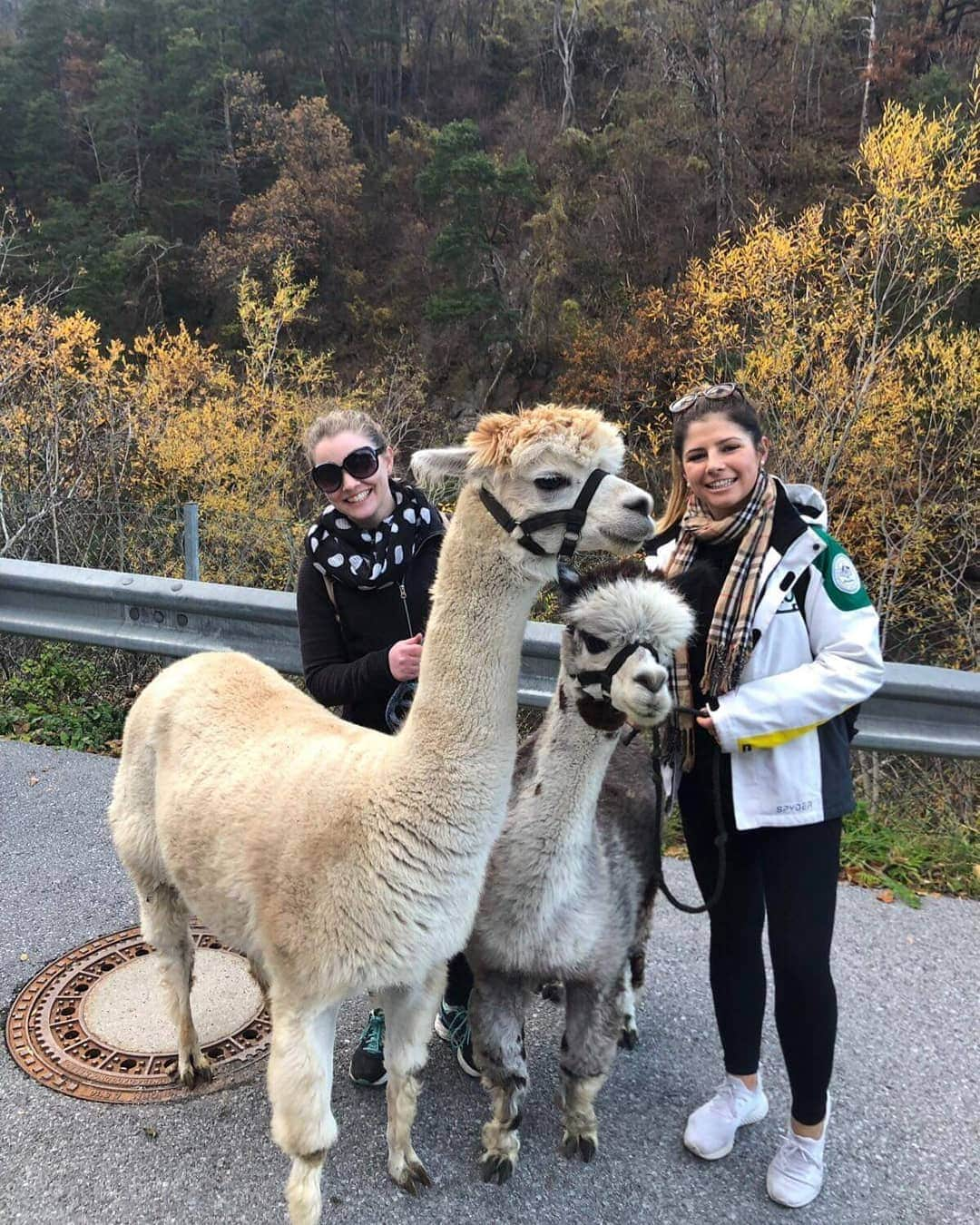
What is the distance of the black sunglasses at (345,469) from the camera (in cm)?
260

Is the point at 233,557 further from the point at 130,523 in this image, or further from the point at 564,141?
the point at 564,141

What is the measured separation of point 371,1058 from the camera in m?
2.68

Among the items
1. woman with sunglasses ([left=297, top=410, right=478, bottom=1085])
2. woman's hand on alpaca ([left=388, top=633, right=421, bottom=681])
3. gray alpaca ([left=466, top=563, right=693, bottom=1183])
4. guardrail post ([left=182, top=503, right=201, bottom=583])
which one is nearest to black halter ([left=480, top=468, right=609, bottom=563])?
gray alpaca ([left=466, top=563, right=693, bottom=1183])

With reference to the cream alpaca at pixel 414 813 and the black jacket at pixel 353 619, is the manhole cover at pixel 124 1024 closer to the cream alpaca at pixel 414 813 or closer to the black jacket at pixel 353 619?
the cream alpaca at pixel 414 813

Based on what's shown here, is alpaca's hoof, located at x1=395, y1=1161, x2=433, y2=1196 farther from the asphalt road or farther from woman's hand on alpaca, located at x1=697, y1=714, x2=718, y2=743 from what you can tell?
woman's hand on alpaca, located at x1=697, y1=714, x2=718, y2=743

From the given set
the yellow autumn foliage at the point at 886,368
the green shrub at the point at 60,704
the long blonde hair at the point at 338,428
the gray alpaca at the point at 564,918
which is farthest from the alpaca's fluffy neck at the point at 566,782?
the yellow autumn foliage at the point at 886,368

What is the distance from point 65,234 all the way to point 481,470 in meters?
42.8

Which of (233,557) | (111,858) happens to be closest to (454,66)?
(233,557)

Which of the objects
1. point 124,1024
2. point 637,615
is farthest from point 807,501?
point 124,1024

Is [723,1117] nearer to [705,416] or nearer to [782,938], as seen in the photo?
[782,938]

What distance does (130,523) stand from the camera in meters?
7.85

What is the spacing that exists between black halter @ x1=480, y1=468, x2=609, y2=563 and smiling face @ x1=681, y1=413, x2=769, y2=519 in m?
0.48

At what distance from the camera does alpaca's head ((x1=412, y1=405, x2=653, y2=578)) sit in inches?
73.7

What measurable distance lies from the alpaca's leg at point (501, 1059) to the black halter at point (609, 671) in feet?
2.84
